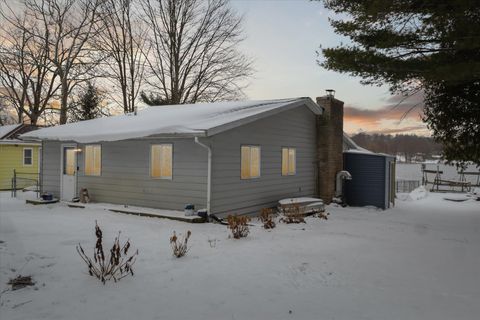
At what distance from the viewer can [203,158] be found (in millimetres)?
10289

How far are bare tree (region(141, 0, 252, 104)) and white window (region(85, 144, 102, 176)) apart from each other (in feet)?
47.7

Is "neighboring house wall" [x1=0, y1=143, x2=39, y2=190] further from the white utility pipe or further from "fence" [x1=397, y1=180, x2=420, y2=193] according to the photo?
"fence" [x1=397, y1=180, x2=420, y2=193]

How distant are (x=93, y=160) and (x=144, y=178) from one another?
2.90 metres

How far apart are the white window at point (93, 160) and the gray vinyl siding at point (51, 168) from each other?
6.05ft

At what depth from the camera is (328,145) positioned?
15.8m

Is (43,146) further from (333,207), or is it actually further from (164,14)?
(164,14)

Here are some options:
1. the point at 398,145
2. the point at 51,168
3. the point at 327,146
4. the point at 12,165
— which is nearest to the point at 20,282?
the point at 51,168

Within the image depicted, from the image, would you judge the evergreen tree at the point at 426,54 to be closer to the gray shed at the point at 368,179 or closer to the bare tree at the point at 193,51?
the gray shed at the point at 368,179

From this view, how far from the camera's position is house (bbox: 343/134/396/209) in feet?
53.3

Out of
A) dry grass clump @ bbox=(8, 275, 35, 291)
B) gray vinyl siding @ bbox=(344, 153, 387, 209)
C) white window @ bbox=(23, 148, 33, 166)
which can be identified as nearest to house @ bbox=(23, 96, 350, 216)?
gray vinyl siding @ bbox=(344, 153, 387, 209)

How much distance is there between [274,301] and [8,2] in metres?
29.8

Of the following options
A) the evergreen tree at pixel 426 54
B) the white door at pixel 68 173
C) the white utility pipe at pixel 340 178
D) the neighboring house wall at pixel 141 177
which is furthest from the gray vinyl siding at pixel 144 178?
the white utility pipe at pixel 340 178

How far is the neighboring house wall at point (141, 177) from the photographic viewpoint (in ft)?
34.4

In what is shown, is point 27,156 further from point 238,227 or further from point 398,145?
point 398,145
